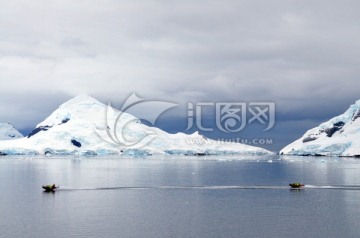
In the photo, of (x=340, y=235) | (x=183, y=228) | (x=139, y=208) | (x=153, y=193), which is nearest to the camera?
(x=340, y=235)

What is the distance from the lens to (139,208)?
59.8m

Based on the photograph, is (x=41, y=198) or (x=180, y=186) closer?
(x=41, y=198)

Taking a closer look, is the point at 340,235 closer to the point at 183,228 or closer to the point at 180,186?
the point at 183,228

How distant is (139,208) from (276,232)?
72.7 feet

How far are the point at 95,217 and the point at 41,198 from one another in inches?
895

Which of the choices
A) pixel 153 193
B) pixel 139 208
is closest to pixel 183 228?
pixel 139 208

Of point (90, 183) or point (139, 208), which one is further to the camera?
point (90, 183)

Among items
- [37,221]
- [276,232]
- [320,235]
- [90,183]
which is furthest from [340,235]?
[90,183]

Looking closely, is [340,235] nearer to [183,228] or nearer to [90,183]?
[183,228]

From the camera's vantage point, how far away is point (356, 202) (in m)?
66.1

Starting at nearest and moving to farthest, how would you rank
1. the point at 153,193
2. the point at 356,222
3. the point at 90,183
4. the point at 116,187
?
the point at 356,222, the point at 153,193, the point at 116,187, the point at 90,183

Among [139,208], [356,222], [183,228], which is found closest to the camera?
[183,228]

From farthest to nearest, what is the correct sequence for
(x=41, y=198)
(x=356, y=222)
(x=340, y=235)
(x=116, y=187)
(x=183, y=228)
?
1. (x=116, y=187)
2. (x=41, y=198)
3. (x=356, y=222)
4. (x=183, y=228)
5. (x=340, y=235)

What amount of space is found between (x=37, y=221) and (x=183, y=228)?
1808 cm
